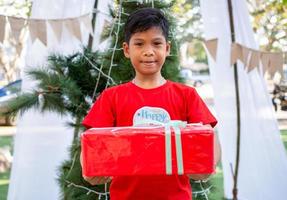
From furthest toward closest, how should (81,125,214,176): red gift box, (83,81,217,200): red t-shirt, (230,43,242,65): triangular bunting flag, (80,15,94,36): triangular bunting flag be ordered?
(230,43,242,65): triangular bunting flag → (80,15,94,36): triangular bunting flag → (83,81,217,200): red t-shirt → (81,125,214,176): red gift box

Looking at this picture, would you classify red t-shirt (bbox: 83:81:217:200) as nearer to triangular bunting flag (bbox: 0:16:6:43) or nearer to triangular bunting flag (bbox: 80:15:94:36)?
triangular bunting flag (bbox: 80:15:94:36)

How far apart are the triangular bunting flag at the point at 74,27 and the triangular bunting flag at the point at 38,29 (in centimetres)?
10

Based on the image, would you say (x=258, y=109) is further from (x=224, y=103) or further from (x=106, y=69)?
(x=106, y=69)

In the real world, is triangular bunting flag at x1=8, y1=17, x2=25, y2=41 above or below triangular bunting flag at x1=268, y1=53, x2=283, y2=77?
above

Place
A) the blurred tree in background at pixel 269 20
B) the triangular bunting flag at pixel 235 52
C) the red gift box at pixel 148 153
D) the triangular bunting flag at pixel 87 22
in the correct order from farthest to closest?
1. the blurred tree in background at pixel 269 20
2. the triangular bunting flag at pixel 235 52
3. the triangular bunting flag at pixel 87 22
4. the red gift box at pixel 148 153

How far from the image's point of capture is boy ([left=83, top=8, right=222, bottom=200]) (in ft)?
3.35

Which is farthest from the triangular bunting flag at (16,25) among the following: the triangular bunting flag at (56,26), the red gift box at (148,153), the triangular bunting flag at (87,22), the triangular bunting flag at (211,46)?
the red gift box at (148,153)

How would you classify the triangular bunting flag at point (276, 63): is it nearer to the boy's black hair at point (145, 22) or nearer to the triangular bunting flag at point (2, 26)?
the triangular bunting flag at point (2, 26)

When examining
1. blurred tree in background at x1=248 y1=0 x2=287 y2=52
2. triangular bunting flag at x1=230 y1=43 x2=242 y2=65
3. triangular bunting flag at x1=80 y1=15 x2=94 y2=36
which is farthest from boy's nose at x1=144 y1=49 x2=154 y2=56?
blurred tree in background at x1=248 y1=0 x2=287 y2=52

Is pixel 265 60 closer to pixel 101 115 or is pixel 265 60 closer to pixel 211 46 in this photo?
pixel 211 46

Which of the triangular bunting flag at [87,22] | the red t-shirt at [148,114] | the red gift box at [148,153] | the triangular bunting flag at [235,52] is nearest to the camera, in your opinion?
the red gift box at [148,153]

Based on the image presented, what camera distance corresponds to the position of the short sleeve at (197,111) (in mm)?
1036

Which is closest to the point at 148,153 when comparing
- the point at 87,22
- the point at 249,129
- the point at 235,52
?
the point at 87,22

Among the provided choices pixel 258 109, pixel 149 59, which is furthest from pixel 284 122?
pixel 149 59
